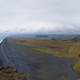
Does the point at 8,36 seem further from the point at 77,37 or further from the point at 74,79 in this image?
the point at 74,79

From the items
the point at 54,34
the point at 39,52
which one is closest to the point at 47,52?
the point at 39,52

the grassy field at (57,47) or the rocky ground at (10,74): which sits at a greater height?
the grassy field at (57,47)

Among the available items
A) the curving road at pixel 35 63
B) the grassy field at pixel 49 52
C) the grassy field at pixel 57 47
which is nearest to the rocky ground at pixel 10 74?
the curving road at pixel 35 63

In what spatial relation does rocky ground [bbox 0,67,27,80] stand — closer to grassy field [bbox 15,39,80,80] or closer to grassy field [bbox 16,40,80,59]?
grassy field [bbox 15,39,80,80]

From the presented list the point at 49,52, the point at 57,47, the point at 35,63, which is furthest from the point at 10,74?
the point at 57,47

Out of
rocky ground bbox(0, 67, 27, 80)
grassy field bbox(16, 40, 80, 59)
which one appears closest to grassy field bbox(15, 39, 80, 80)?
grassy field bbox(16, 40, 80, 59)

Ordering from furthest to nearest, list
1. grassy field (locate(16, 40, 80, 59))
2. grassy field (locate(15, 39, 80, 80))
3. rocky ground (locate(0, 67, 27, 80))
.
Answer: grassy field (locate(16, 40, 80, 59))
grassy field (locate(15, 39, 80, 80))
rocky ground (locate(0, 67, 27, 80))

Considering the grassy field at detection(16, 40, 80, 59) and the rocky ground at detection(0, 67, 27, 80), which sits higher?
the grassy field at detection(16, 40, 80, 59)

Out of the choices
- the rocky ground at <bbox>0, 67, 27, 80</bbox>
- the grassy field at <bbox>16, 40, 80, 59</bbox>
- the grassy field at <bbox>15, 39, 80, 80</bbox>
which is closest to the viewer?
the rocky ground at <bbox>0, 67, 27, 80</bbox>

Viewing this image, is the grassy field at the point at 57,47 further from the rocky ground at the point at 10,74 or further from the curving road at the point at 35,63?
the rocky ground at the point at 10,74

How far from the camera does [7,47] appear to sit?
2.23m

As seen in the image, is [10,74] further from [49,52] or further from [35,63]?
[49,52]

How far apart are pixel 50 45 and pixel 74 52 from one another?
0.29 m

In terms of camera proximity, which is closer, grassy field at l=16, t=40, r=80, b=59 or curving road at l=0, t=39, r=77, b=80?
curving road at l=0, t=39, r=77, b=80
